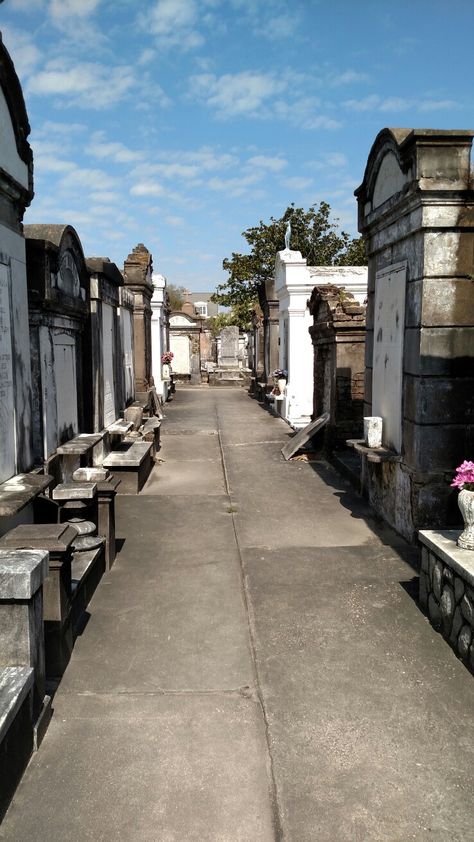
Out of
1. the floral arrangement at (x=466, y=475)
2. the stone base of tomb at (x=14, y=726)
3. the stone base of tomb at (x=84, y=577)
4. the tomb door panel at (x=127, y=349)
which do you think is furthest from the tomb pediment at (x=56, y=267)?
the floral arrangement at (x=466, y=475)

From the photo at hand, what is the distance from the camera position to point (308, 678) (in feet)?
11.6

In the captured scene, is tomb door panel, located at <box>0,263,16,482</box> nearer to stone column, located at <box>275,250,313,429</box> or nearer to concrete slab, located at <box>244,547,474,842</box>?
concrete slab, located at <box>244,547,474,842</box>

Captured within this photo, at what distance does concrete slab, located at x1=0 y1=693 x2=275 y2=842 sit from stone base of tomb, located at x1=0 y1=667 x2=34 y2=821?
7 cm

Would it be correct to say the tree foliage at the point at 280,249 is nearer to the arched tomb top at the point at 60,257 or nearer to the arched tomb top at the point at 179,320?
the arched tomb top at the point at 179,320

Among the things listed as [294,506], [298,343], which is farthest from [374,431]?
[298,343]

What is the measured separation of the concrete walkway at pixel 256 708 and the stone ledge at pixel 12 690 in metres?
0.37

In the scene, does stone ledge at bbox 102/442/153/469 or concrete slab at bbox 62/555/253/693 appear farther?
stone ledge at bbox 102/442/153/469

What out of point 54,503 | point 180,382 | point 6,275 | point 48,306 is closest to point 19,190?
point 6,275

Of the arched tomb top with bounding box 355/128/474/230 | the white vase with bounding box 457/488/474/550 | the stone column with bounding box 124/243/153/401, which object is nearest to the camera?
the white vase with bounding box 457/488/474/550

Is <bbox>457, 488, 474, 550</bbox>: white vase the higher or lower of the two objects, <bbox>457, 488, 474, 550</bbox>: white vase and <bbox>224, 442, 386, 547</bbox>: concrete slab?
the higher

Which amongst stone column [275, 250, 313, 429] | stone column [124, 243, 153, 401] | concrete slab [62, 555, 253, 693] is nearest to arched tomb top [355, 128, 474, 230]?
concrete slab [62, 555, 253, 693]

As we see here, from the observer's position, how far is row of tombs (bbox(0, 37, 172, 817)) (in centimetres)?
292

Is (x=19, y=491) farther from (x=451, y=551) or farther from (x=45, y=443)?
(x=451, y=551)

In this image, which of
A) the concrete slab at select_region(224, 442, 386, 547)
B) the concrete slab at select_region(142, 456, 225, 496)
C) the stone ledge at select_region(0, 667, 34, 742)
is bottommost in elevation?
the concrete slab at select_region(224, 442, 386, 547)
